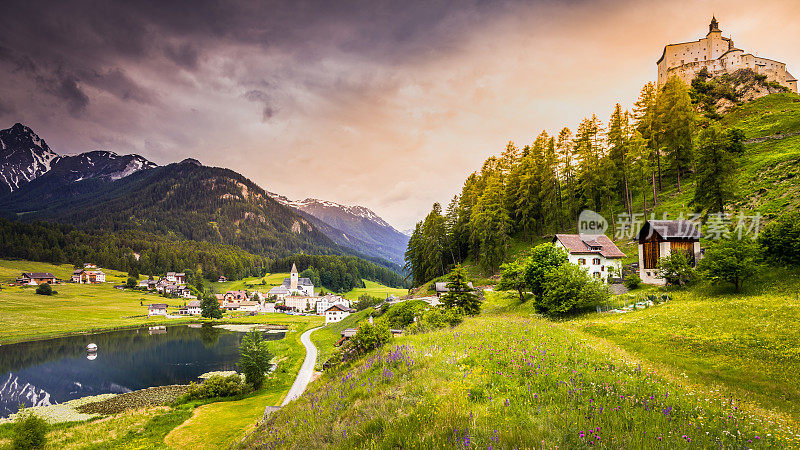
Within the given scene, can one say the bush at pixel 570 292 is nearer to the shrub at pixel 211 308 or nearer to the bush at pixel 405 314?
the bush at pixel 405 314

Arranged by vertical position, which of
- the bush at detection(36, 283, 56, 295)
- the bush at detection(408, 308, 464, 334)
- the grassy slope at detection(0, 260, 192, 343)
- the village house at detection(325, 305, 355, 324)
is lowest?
the village house at detection(325, 305, 355, 324)

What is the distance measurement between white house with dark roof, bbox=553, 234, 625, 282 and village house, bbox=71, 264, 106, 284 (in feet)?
631

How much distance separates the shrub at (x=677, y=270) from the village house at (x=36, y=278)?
191541 mm

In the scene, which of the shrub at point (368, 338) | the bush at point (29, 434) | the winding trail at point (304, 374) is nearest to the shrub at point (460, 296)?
the shrub at point (368, 338)

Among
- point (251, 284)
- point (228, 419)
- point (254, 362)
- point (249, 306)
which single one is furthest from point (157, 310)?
point (228, 419)

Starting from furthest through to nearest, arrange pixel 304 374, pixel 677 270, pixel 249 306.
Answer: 1. pixel 249 306
2. pixel 304 374
3. pixel 677 270

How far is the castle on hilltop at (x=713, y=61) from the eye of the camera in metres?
99.2

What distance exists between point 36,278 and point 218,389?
151815mm

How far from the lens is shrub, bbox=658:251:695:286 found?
2969 centimetres

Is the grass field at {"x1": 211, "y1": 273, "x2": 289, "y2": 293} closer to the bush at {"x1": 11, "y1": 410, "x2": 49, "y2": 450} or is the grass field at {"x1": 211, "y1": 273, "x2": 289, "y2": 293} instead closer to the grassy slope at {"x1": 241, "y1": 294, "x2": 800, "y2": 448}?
the bush at {"x1": 11, "y1": 410, "x2": 49, "y2": 450}

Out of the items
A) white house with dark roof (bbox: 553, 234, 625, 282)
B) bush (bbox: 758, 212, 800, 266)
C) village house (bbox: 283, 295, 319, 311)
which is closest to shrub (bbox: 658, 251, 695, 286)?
bush (bbox: 758, 212, 800, 266)

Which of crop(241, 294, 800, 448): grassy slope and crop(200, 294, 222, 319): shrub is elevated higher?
crop(241, 294, 800, 448): grassy slope

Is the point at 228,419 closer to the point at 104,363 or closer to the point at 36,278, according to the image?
the point at 104,363

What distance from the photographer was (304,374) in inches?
1631
